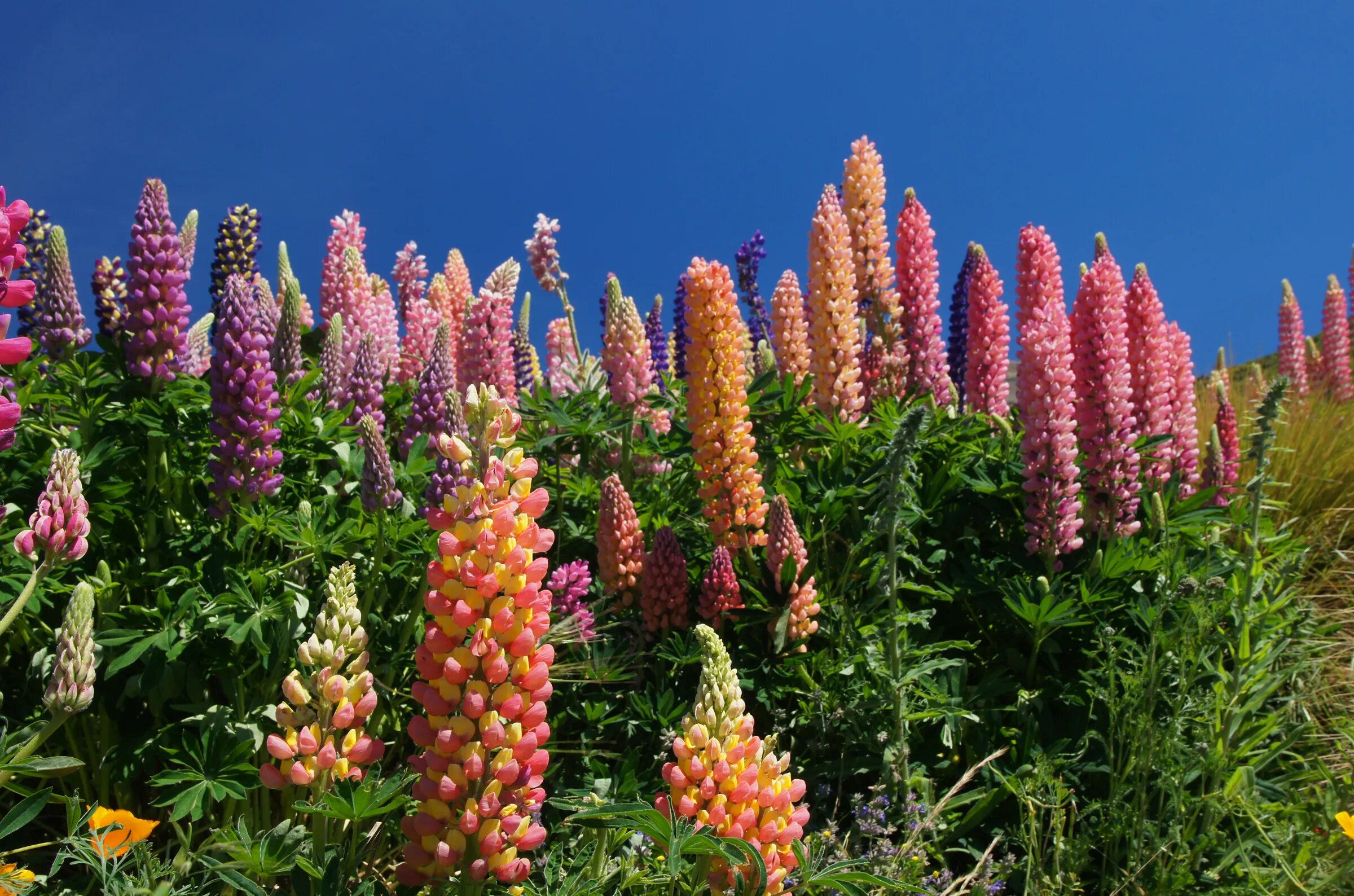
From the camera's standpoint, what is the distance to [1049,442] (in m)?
3.79

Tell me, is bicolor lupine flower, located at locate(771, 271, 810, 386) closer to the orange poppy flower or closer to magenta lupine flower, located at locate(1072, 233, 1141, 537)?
magenta lupine flower, located at locate(1072, 233, 1141, 537)

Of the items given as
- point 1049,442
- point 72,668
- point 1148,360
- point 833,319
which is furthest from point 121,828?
point 1148,360

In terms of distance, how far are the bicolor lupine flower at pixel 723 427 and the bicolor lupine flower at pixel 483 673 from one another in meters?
1.82

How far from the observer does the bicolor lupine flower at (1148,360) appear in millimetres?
4488

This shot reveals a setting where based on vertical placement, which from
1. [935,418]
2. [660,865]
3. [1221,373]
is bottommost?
[660,865]

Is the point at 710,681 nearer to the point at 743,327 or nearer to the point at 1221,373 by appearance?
the point at 743,327

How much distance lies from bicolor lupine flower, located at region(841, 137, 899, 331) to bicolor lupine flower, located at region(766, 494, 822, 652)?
8.33 feet

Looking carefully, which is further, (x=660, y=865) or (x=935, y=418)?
(x=935, y=418)

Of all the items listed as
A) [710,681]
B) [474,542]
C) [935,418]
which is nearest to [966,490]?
[935,418]

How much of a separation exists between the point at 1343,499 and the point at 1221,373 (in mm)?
2815

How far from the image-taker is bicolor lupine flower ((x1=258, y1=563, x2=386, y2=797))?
6.63ft

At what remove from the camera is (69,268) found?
13.3ft

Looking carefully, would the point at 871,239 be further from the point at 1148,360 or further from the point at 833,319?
the point at 1148,360

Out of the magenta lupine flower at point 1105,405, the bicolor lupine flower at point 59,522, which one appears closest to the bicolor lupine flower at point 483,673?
the bicolor lupine flower at point 59,522
